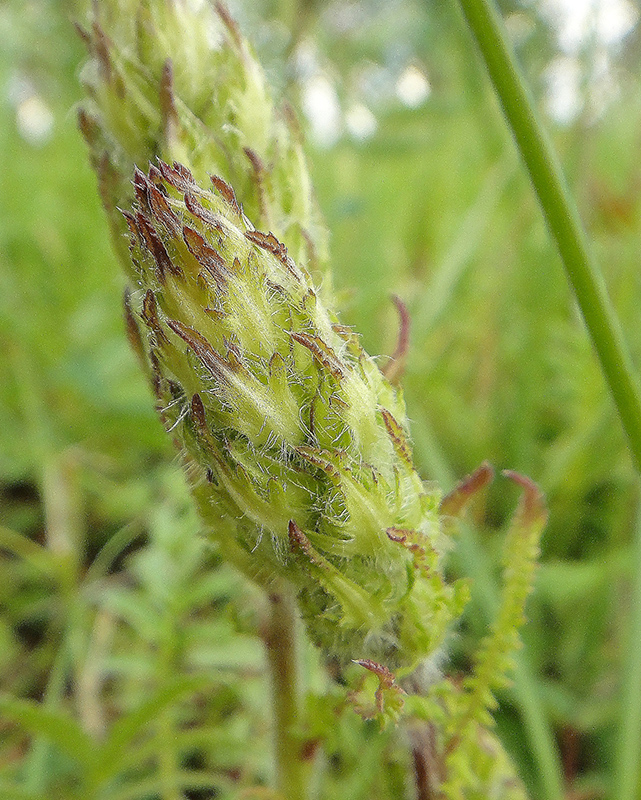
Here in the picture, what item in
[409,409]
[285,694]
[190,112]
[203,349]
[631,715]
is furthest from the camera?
[409,409]

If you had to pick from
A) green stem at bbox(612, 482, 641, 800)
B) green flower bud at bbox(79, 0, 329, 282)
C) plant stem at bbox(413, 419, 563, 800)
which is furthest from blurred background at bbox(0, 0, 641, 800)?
green stem at bbox(612, 482, 641, 800)

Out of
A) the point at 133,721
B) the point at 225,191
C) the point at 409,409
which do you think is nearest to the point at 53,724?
the point at 133,721

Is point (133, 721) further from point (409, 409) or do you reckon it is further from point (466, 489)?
point (409, 409)

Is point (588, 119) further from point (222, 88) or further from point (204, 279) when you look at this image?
point (204, 279)

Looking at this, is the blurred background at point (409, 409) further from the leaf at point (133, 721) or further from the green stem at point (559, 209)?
the green stem at point (559, 209)

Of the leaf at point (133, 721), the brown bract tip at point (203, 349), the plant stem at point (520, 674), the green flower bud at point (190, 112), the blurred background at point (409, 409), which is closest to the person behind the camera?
the brown bract tip at point (203, 349)

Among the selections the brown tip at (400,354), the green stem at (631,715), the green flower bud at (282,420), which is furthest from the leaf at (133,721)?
the green stem at (631,715)

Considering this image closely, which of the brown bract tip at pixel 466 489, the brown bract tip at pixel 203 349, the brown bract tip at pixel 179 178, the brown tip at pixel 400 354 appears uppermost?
the brown bract tip at pixel 179 178

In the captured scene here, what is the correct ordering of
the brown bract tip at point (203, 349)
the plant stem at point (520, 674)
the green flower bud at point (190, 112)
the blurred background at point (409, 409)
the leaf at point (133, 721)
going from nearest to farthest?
the brown bract tip at point (203, 349) → the green flower bud at point (190, 112) → the leaf at point (133, 721) → the plant stem at point (520, 674) → the blurred background at point (409, 409)
